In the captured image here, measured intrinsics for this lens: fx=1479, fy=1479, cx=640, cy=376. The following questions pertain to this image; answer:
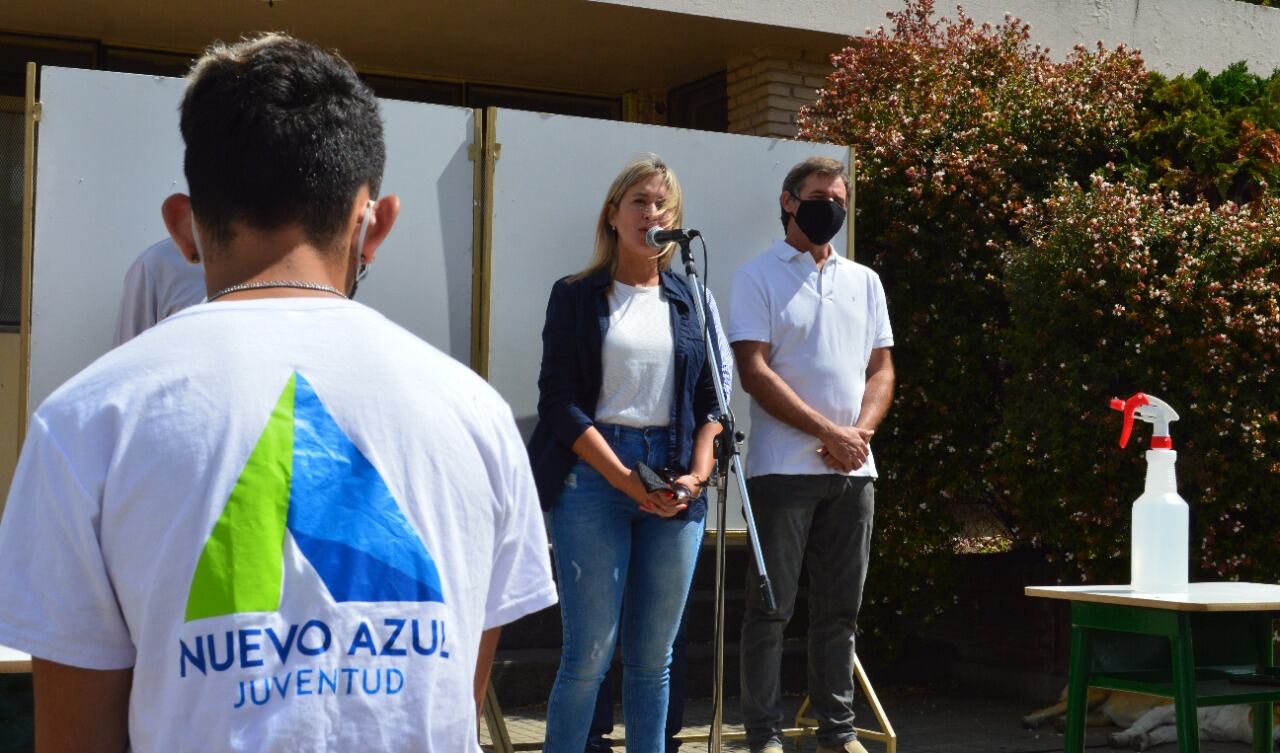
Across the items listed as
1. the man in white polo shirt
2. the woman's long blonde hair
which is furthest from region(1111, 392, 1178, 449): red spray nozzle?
the woman's long blonde hair

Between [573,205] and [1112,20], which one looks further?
[1112,20]

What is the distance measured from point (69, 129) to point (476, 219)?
1.46 meters

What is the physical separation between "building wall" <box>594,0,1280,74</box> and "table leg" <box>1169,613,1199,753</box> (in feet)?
20.7

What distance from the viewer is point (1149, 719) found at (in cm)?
608

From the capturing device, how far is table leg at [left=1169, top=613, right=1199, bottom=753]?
3818mm

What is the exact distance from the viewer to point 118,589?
1.33 meters

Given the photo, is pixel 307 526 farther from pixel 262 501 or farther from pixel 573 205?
pixel 573 205

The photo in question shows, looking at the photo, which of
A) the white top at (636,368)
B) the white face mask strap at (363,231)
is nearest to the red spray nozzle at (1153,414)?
the white top at (636,368)

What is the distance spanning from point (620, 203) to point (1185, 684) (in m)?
2.17

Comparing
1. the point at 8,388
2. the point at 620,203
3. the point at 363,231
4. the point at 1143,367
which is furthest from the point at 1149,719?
the point at 8,388

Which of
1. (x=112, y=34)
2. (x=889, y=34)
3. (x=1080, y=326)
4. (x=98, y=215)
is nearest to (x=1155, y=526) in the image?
(x=1080, y=326)

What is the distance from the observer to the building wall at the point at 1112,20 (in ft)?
31.3

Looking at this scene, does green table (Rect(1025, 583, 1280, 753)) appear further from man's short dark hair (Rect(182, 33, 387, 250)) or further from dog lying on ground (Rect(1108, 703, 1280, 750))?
man's short dark hair (Rect(182, 33, 387, 250))

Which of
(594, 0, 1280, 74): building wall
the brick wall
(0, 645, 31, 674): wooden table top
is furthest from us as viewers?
the brick wall
